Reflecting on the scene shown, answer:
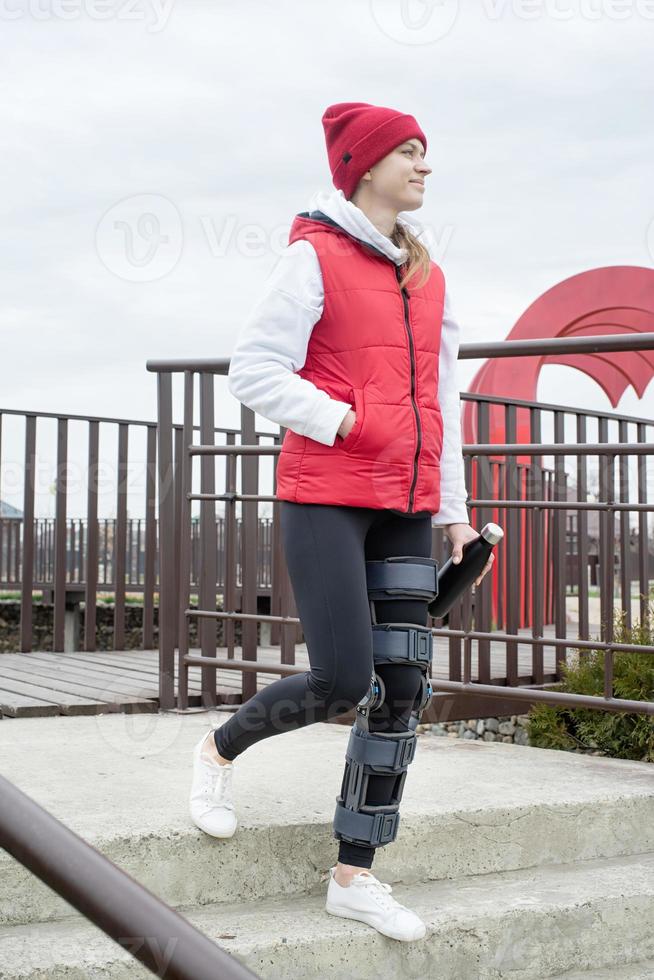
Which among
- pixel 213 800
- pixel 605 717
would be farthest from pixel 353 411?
pixel 605 717

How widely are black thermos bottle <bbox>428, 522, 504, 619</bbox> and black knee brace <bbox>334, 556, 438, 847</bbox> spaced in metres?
0.16

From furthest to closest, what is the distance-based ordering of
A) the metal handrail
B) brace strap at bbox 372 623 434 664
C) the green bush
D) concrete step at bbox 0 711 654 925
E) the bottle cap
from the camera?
the green bush
concrete step at bbox 0 711 654 925
the bottle cap
brace strap at bbox 372 623 434 664
the metal handrail

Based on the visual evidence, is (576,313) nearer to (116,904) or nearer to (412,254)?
(412,254)

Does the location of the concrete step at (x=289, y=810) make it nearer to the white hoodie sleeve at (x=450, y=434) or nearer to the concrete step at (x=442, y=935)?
the concrete step at (x=442, y=935)

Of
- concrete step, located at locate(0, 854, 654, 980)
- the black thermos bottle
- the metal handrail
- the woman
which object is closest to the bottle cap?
the black thermos bottle

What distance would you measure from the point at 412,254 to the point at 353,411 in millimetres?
421

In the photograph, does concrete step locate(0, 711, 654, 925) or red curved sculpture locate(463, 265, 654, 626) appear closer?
concrete step locate(0, 711, 654, 925)

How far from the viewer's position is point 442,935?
2.32 metres

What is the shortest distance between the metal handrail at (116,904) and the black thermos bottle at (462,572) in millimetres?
1324

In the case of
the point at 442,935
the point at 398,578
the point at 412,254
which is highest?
the point at 412,254

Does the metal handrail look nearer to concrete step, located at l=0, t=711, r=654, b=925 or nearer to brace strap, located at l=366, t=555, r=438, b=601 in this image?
concrete step, located at l=0, t=711, r=654, b=925

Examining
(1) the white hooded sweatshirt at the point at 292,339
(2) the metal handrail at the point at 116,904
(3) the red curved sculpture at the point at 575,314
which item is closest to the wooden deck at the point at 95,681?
(1) the white hooded sweatshirt at the point at 292,339

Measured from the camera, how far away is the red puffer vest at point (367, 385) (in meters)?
2.12

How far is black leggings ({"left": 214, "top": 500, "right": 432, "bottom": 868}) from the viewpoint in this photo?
211 centimetres
